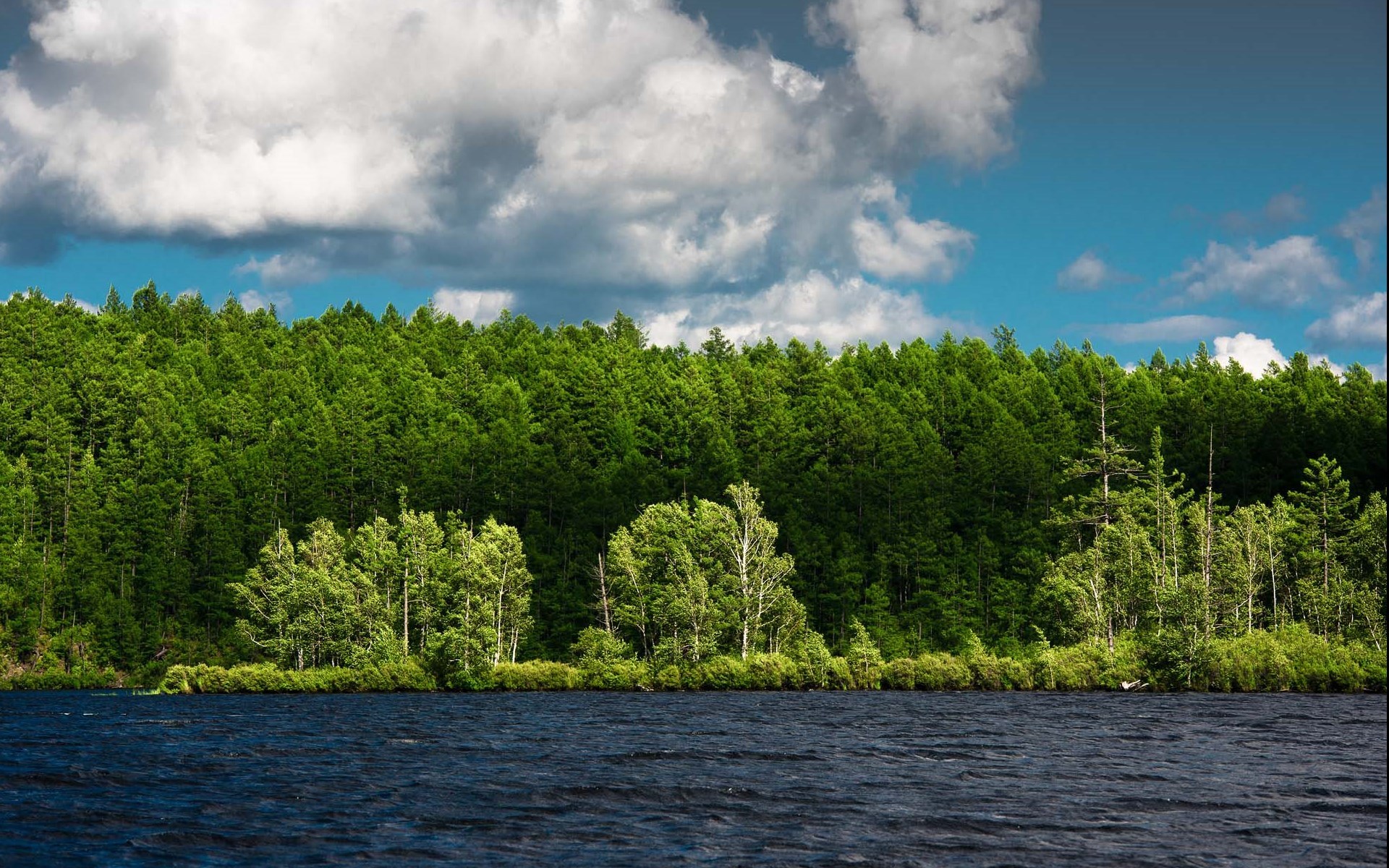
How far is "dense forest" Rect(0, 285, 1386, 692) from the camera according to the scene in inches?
3445

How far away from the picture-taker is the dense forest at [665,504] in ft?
287

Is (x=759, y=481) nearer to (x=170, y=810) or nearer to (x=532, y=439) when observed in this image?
(x=532, y=439)

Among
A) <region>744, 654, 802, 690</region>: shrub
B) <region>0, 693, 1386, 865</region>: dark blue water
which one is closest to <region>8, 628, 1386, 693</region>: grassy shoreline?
<region>744, 654, 802, 690</region>: shrub

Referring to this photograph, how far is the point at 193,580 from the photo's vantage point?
12512 cm

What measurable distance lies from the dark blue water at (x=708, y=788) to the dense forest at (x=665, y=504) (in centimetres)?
2887

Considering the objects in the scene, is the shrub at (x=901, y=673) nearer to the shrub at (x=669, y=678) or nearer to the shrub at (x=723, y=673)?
the shrub at (x=723, y=673)

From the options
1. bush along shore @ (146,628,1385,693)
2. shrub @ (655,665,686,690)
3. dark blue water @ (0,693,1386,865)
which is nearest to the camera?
dark blue water @ (0,693,1386,865)

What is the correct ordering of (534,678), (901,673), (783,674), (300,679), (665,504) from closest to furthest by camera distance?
(783,674) < (901,673) < (534,678) < (300,679) < (665,504)

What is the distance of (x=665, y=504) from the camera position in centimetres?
10312

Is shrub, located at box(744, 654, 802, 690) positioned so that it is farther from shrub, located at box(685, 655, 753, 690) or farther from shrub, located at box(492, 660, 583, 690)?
shrub, located at box(492, 660, 583, 690)

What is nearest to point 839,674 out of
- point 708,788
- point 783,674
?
point 783,674

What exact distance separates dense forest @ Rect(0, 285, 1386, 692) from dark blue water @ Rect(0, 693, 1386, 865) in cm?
2887

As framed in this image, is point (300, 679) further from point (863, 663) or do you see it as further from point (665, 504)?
point (863, 663)

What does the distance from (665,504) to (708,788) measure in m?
69.8
